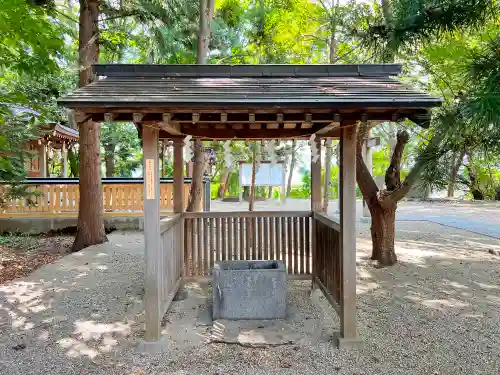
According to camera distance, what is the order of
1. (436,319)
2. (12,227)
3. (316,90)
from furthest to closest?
(12,227) → (436,319) → (316,90)

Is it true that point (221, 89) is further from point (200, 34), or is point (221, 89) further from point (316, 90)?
point (200, 34)

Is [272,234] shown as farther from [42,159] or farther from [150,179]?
[42,159]

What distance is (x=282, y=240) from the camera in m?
5.51

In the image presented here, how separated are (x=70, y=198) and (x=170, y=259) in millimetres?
7272

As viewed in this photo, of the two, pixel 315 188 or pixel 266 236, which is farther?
pixel 266 236

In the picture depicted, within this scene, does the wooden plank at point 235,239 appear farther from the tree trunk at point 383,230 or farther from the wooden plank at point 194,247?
the tree trunk at point 383,230

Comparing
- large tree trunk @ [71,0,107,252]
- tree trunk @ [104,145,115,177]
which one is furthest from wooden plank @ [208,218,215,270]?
tree trunk @ [104,145,115,177]

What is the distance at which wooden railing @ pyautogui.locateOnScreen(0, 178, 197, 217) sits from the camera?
10.3 meters

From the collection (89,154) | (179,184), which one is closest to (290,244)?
(179,184)

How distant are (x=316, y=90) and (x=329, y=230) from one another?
1707 millimetres

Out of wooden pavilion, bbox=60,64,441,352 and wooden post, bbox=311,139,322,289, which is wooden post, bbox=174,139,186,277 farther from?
wooden post, bbox=311,139,322,289

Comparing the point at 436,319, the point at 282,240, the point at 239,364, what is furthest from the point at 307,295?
the point at 239,364

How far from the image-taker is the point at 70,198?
1054 cm

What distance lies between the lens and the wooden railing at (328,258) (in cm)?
402
